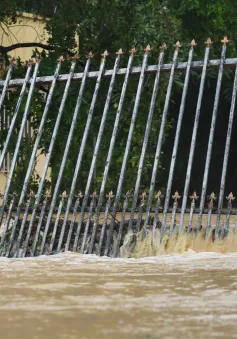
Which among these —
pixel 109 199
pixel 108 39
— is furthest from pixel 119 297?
pixel 108 39

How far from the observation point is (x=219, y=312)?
18.4ft

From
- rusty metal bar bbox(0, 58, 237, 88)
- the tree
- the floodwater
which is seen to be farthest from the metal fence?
the tree

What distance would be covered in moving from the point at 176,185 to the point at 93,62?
844 cm

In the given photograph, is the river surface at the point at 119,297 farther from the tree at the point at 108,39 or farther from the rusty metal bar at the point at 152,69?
the tree at the point at 108,39

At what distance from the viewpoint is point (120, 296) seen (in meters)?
6.22

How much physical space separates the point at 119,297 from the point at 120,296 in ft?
0.14

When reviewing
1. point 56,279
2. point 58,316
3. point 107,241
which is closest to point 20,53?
point 107,241

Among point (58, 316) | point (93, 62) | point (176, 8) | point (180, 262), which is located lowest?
point (58, 316)

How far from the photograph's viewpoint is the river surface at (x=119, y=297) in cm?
513

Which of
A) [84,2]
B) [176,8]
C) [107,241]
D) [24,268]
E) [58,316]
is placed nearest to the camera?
[58,316]

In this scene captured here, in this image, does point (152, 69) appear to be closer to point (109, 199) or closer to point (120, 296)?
point (109, 199)

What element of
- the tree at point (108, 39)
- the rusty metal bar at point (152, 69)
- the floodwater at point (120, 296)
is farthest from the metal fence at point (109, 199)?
Result: the tree at point (108, 39)

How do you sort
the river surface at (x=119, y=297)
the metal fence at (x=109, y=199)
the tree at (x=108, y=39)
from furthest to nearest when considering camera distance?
the tree at (x=108, y=39) → the metal fence at (x=109, y=199) → the river surface at (x=119, y=297)

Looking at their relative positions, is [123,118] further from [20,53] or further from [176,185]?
[176,185]
